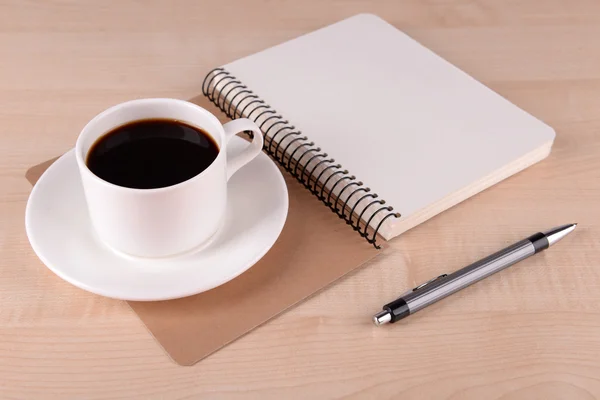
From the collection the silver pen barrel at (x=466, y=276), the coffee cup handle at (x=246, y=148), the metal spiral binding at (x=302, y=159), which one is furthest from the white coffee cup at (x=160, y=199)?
the silver pen barrel at (x=466, y=276)

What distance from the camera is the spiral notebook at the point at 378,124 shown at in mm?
855

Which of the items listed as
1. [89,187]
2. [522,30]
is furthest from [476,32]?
[89,187]

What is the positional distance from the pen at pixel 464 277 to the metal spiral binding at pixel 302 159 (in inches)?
3.3

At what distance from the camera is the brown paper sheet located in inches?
28.5

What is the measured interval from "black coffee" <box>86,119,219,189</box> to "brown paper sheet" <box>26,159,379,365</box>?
12 cm

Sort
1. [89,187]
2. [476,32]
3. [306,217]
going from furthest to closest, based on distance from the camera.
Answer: [476,32] < [306,217] < [89,187]

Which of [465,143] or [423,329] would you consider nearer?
[423,329]

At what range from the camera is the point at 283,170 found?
3.06ft

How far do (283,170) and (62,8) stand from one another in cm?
57

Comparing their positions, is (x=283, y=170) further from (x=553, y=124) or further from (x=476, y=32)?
(x=476, y=32)

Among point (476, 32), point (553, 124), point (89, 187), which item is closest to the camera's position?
point (89, 187)

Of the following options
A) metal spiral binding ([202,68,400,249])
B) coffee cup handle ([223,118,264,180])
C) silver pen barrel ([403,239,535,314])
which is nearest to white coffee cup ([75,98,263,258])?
coffee cup handle ([223,118,264,180])

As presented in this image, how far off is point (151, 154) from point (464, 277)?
352 millimetres

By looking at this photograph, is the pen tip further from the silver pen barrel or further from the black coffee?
the black coffee
